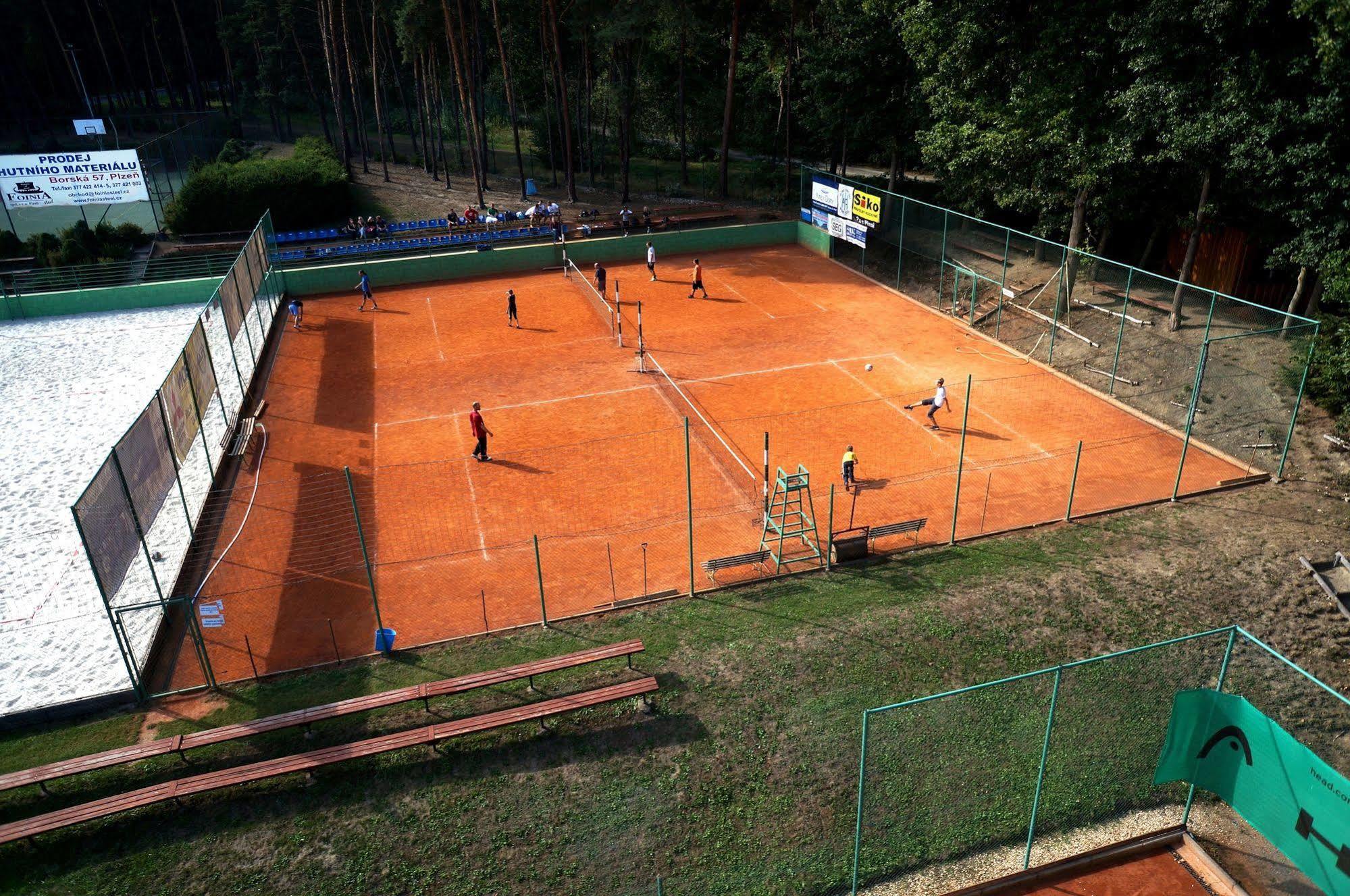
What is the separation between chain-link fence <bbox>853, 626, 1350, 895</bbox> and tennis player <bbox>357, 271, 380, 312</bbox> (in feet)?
85.7

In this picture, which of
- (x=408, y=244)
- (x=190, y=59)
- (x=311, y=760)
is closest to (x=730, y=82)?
(x=408, y=244)

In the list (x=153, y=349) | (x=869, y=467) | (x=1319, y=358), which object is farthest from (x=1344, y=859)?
(x=153, y=349)

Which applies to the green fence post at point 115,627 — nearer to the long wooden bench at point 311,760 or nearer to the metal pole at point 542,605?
the long wooden bench at point 311,760

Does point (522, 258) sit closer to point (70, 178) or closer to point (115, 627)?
point (70, 178)

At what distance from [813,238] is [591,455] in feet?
70.3

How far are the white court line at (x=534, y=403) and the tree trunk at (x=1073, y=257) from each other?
1259cm

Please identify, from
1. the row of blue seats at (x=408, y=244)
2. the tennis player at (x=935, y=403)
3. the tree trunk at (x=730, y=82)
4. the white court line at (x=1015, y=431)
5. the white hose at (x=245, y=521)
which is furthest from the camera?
the tree trunk at (x=730, y=82)

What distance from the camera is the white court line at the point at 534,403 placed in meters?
23.3

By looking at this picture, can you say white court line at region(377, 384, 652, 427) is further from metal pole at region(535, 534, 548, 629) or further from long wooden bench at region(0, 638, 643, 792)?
long wooden bench at region(0, 638, 643, 792)

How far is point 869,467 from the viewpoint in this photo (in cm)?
1992

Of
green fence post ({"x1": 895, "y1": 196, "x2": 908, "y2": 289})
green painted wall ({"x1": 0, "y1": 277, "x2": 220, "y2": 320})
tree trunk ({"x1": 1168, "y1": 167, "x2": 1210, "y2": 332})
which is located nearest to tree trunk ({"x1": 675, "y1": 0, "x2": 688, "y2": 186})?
green fence post ({"x1": 895, "y1": 196, "x2": 908, "y2": 289})

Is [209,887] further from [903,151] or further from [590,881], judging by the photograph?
[903,151]

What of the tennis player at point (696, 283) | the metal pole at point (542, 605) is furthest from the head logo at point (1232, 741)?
the tennis player at point (696, 283)

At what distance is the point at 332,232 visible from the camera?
40375 mm
